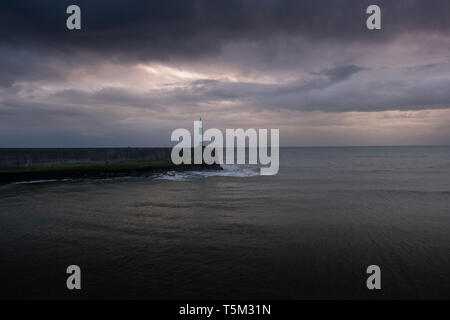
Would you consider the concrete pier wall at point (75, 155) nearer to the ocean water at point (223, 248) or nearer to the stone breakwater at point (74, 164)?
the stone breakwater at point (74, 164)

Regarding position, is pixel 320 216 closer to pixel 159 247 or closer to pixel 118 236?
pixel 159 247

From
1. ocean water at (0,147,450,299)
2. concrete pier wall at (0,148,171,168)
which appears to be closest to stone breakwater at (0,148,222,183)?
concrete pier wall at (0,148,171,168)

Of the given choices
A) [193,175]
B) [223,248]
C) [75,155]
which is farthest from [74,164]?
[223,248]

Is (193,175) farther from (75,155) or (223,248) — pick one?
(223,248)

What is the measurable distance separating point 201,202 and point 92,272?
1096 cm

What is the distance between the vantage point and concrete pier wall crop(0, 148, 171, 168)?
30842mm

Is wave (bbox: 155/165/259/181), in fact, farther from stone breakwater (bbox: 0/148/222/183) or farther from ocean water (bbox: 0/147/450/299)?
ocean water (bbox: 0/147/450/299)

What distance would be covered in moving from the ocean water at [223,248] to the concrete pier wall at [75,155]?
16539mm

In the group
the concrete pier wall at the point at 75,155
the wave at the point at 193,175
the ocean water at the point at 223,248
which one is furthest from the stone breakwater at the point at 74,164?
the ocean water at the point at 223,248

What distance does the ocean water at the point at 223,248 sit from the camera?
21.9ft

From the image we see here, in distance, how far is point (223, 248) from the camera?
947 cm

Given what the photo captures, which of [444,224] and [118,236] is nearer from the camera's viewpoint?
[118,236]
